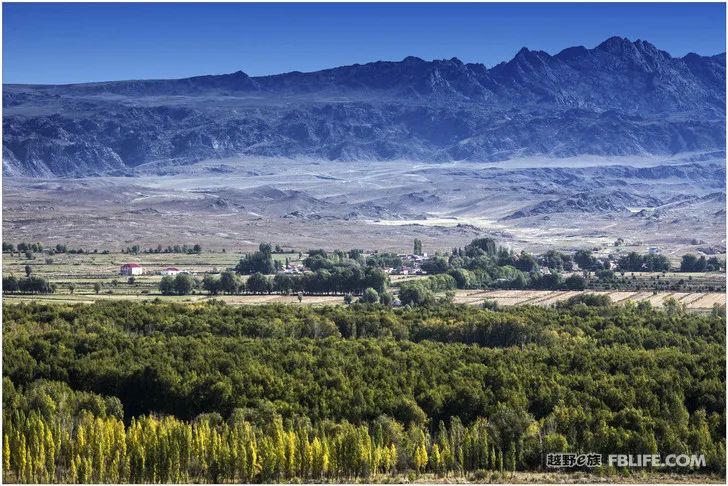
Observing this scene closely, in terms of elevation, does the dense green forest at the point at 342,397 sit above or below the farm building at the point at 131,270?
below

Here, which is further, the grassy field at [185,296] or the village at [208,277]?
the village at [208,277]

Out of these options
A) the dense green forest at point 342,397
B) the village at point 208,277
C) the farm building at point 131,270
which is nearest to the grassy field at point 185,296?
the village at point 208,277

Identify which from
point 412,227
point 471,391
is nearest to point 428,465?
point 471,391

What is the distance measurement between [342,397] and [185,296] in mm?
41695

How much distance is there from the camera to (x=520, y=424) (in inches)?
1318

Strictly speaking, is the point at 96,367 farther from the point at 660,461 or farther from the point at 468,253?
the point at 468,253

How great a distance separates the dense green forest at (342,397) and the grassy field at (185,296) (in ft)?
69.1

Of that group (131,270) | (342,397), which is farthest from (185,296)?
(342,397)

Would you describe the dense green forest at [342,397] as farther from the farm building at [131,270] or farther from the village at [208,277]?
the farm building at [131,270]

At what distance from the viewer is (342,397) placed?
3634cm

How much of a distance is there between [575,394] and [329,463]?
860 cm

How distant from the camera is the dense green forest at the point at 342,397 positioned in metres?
31.2

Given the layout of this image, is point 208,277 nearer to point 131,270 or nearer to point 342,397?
point 131,270

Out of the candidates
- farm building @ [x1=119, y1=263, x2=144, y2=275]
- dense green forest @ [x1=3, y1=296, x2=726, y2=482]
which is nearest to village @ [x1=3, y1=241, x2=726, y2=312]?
farm building @ [x1=119, y1=263, x2=144, y2=275]
